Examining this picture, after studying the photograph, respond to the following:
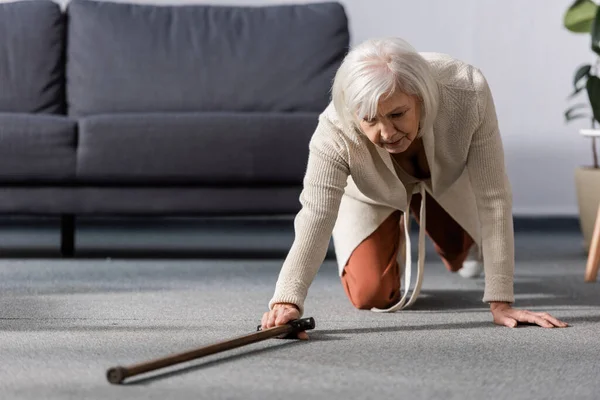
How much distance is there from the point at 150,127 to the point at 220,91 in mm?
489

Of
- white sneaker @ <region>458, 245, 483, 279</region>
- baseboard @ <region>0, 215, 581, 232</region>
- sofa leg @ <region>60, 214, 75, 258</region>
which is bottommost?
baseboard @ <region>0, 215, 581, 232</region>

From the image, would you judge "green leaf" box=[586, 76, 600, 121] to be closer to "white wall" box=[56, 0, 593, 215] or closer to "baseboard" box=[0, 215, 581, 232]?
"white wall" box=[56, 0, 593, 215]

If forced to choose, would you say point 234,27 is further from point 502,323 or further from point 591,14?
point 502,323

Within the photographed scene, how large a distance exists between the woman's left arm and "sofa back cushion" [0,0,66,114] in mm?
1699

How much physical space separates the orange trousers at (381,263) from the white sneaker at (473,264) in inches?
5.3

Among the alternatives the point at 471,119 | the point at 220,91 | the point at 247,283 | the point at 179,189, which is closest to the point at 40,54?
the point at 220,91

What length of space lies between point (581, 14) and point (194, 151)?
4.14ft

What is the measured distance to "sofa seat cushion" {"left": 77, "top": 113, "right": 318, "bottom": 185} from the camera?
263 cm

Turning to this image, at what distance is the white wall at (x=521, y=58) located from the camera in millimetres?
3605

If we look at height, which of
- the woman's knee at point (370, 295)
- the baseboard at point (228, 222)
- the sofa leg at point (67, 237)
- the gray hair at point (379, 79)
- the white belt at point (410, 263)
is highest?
the gray hair at point (379, 79)

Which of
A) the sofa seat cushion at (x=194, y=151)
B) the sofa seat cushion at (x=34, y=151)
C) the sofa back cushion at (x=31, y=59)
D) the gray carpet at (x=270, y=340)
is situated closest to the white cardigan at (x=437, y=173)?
the gray carpet at (x=270, y=340)

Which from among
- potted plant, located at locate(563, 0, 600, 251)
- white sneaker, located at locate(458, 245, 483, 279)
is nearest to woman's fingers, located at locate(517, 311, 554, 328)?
white sneaker, located at locate(458, 245, 483, 279)

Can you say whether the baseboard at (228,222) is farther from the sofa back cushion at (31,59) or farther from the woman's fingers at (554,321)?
the woman's fingers at (554,321)

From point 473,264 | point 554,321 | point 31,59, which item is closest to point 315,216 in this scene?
point 554,321
